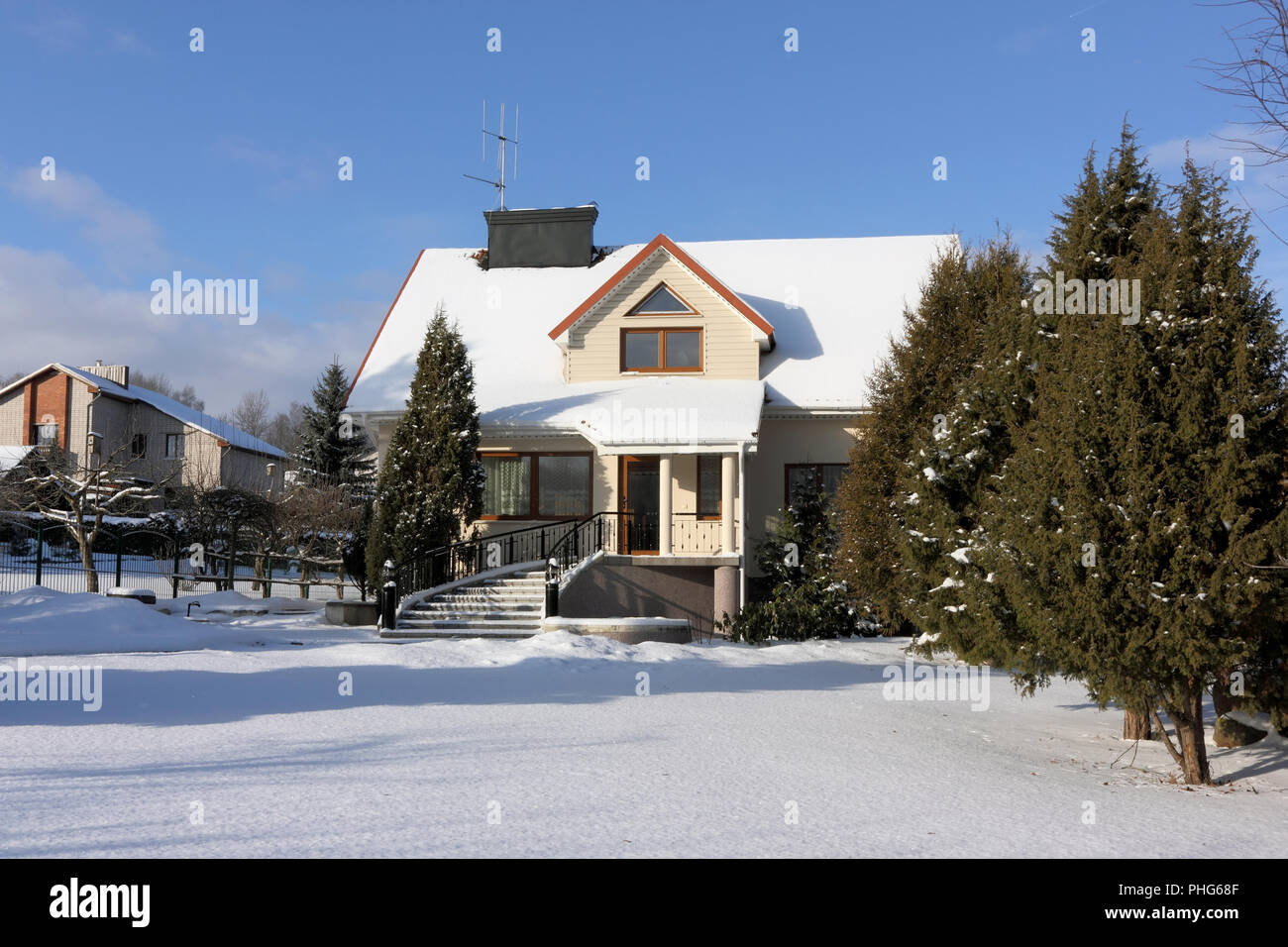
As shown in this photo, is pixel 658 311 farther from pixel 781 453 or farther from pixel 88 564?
pixel 88 564

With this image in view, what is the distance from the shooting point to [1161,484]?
283 inches

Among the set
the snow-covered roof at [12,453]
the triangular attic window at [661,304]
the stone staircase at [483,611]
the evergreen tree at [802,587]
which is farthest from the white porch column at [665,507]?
the snow-covered roof at [12,453]

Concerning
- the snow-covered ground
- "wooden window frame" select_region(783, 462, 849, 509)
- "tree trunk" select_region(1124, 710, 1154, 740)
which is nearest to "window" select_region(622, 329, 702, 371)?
"wooden window frame" select_region(783, 462, 849, 509)

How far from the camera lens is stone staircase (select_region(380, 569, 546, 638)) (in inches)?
639

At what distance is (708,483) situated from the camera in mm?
20688

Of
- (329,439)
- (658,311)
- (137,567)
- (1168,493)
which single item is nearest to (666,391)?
(658,311)

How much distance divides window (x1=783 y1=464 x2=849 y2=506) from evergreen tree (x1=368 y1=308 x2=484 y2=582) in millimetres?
6597

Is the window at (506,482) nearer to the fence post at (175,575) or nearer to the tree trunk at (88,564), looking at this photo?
the fence post at (175,575)

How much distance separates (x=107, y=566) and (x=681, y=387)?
16.0 meters

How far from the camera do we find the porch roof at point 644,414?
60.0 ft

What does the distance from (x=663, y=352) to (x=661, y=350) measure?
0.07m

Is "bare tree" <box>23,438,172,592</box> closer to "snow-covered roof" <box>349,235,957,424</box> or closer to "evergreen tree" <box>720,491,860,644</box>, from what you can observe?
"snow-covered roof" <box>349,235,957,424</box>

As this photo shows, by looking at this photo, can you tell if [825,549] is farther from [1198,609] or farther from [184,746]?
[184,746]
